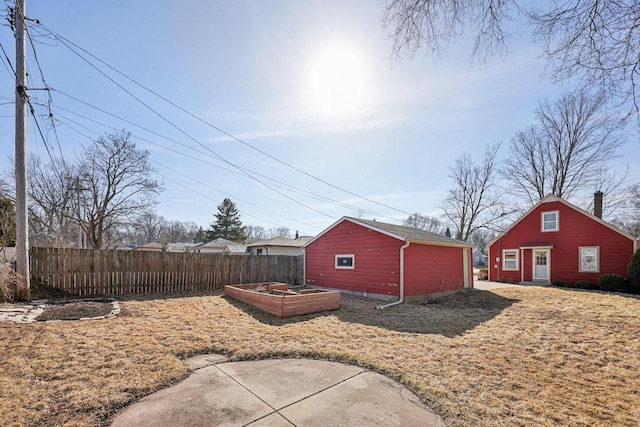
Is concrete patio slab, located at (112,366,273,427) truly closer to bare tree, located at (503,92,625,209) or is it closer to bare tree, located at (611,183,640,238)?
bare tree, located at (503,92,625,209)

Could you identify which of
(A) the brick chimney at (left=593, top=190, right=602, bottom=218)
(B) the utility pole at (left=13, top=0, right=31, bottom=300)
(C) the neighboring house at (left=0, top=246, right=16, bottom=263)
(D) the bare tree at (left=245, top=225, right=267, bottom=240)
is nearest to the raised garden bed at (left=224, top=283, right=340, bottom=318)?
(B) the utility pole at (left=13, top=0, right=31, bottom=300)

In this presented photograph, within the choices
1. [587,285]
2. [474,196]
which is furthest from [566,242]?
[474,196]

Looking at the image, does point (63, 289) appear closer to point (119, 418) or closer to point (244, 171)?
point (119, 418)

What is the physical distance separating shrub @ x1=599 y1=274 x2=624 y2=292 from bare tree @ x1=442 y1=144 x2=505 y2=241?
52.2 feet

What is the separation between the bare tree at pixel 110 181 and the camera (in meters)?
22.1

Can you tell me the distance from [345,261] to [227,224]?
3589cm

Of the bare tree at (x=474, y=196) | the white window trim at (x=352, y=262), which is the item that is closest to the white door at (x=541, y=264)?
the white window trim at (x=352, y=262)

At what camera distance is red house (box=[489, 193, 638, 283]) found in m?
13.7

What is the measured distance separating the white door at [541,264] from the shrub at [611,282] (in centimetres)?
263

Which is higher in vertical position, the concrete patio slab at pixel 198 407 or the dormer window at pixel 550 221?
the dormer window at pixel 550 221

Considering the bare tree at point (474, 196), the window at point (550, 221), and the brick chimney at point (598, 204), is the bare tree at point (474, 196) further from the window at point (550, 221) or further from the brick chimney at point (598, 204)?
the window at point (550, 221)

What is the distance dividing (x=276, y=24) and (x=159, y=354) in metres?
6.30

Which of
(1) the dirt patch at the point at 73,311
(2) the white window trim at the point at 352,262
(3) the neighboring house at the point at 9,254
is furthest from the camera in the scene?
(2) the white window trim at the point at 352,262

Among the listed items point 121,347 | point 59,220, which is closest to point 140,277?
point 121,347
